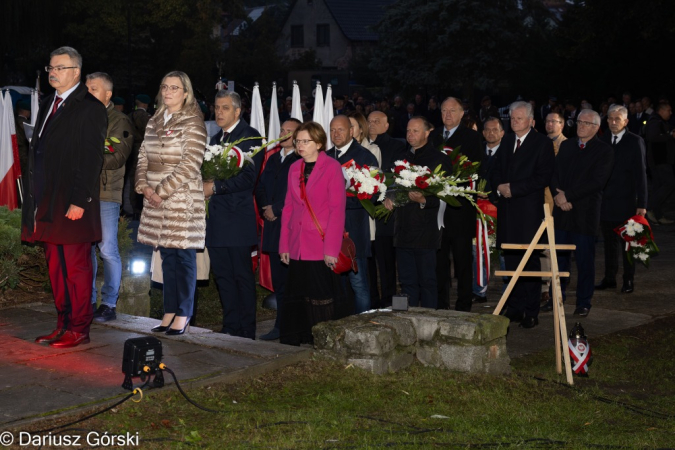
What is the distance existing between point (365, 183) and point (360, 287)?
3.30 feet

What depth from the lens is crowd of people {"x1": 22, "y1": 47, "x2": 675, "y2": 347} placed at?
746cm

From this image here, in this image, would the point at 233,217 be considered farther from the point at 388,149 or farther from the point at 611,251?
the point at 611,251

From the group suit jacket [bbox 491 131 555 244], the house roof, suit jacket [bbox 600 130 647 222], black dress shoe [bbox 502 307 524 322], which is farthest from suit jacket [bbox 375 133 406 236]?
the house roof

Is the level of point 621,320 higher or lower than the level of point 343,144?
lower

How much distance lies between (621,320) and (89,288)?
5.35 metres

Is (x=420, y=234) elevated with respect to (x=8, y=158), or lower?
lower

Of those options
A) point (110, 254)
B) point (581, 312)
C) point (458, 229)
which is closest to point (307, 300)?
point (110, 254)

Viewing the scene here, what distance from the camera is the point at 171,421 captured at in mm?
5945

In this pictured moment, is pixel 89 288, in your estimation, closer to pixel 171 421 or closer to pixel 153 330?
pixel 153 330

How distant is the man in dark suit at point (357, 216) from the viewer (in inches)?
355

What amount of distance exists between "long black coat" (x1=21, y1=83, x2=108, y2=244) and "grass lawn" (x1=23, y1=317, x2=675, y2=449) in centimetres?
174

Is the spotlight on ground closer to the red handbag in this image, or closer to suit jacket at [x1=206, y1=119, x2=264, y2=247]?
suit jacket at [x1=206, y1=119, x2=264, y2=247]

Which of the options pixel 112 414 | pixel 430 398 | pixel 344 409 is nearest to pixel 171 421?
pixel 112 414

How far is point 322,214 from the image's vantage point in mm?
8023
